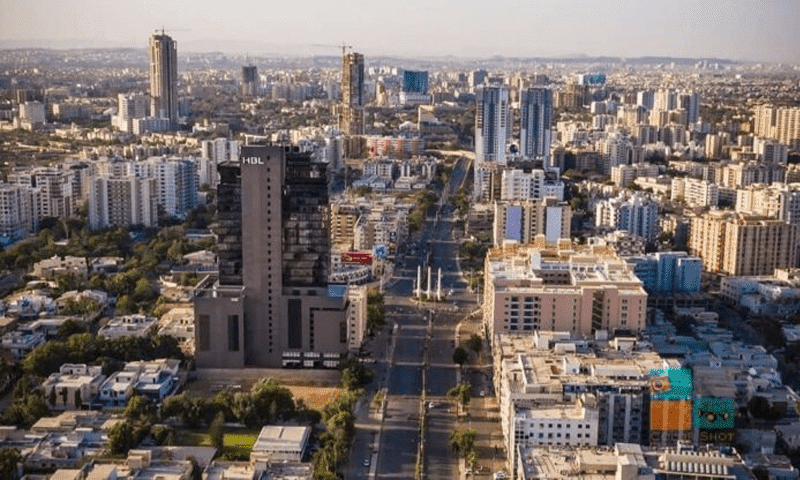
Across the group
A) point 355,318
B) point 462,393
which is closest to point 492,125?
point 355,318

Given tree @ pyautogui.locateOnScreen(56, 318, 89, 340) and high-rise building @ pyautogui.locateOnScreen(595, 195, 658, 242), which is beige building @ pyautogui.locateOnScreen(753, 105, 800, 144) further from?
tree @ pyautogui.locateOnScreen(56, 318, 89, 340)

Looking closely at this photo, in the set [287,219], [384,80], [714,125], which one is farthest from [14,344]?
[384,80]

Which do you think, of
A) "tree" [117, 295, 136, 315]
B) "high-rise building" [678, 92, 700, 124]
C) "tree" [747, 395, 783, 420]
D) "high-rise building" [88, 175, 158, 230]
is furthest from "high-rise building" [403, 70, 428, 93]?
"tree" [747, 395, 783, 420]

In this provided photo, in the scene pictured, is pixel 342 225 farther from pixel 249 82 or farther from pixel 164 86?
pixel 249 82

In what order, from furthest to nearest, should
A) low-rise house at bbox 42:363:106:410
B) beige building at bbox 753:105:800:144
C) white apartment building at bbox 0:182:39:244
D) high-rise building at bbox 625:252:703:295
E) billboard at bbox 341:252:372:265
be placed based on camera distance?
beige building at bbox 753:105:800:144
white apartment building at bbox 0:182:39:244
billboard at bbox 341:252:372:265
high-rise building at bbox 625:252:703:295
low-rise house at bbox 42:363:106:410

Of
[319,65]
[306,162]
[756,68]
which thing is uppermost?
[319,65]

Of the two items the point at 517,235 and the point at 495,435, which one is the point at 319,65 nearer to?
the point at 517,235
